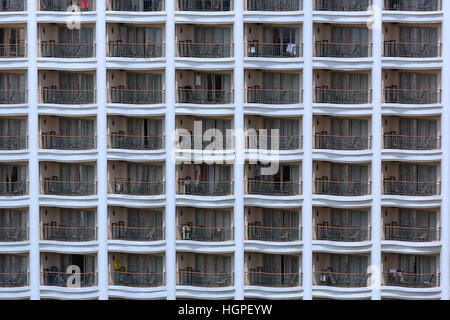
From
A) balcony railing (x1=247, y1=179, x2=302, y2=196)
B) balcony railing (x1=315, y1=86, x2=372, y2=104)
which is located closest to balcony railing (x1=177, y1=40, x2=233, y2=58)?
balcony railing (x1=315, y1=86, x2=372, y2=104)

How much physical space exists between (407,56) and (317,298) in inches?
506

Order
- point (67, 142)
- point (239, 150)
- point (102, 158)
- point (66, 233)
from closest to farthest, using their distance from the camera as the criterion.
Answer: point (239, 150) < point (102, 158) < point (67, 142) < point (66, 233)

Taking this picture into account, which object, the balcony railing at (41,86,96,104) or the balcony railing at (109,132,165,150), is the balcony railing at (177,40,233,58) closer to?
the balcony railing at (109,132,165,150)

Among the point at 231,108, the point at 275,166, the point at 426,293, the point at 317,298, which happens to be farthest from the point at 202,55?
the point at 426,293

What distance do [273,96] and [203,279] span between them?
9.84 meters

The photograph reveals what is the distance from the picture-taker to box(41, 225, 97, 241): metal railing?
1807 inches

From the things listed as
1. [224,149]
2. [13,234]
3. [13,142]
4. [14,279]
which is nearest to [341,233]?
[224,149]

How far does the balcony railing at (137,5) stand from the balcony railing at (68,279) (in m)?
13.4

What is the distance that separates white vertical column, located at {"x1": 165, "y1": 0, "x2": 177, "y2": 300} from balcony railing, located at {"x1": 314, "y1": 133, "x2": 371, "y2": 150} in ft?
23.6

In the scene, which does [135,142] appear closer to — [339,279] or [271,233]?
[271,233]

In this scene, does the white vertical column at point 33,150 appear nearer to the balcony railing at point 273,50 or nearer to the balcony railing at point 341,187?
the balcony railing at point 273,50

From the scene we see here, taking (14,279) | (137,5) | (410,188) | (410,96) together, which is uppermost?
(137,5)

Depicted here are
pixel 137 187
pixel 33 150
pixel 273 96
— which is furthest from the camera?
pixel 137 187

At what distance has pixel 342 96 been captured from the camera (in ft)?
150
